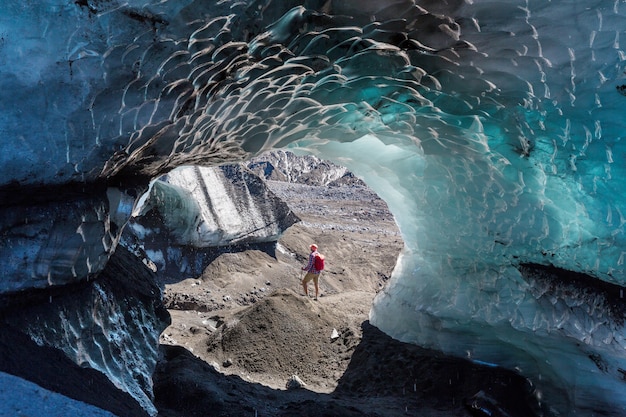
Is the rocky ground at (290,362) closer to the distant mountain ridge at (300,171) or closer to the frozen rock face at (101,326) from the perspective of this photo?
the frozen rock face at (101,326)

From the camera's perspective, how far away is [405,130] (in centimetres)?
409

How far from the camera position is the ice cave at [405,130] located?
→ 2.26 m

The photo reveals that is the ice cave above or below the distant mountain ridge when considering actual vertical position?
above

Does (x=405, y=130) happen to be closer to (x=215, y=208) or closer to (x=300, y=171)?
(x=215, y=208)

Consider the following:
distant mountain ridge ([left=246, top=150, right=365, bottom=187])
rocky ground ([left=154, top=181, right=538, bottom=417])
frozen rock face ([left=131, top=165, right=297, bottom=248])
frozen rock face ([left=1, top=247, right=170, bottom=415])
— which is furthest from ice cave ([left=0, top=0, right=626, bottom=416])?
distant mountain ridge ([left=246, top=150, right=365, bottom=187])

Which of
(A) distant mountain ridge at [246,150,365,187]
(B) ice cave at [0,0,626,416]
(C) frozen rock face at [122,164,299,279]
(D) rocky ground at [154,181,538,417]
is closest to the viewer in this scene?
Result: (B) ice cave at [0,0,626,416]

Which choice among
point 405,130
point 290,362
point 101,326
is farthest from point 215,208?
point 101,326

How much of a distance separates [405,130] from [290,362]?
269 cm

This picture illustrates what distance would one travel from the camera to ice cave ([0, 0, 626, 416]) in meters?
2.26

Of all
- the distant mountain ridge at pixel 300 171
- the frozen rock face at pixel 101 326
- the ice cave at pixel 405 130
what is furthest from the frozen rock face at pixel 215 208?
the distant mountain ridge at pixel 300 171

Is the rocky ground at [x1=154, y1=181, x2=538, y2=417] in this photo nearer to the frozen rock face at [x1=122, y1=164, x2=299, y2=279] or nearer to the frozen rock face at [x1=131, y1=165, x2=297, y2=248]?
the frozen rock face at [x1=122, y1=164, x2=299, y2=279]

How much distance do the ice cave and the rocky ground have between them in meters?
0.33

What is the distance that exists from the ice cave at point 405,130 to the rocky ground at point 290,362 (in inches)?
13.1

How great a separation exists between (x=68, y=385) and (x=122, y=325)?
1.23 meters
